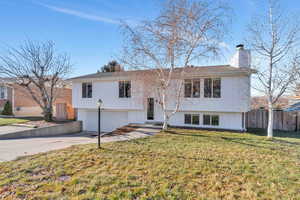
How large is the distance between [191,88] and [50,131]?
1146cm

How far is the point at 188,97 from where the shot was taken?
11523mm

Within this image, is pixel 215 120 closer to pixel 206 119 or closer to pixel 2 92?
pixel 206 119

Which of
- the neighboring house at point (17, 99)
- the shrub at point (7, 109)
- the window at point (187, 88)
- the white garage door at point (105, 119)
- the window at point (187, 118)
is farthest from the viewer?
the neighboring house at point (17, 99)

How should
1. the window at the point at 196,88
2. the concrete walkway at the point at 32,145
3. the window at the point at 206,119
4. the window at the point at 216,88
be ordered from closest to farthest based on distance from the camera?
the concrete walkway at the point at 32,145 < the window at the point at 216,88 < the window at the point at 196,88 < the window at the point at 206,119

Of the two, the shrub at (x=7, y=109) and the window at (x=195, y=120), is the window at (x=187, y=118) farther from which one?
the shrub at (x=7, y=109)

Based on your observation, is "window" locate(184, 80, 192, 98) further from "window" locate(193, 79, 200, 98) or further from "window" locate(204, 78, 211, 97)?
"window" locate(204, 78, 211, 97)

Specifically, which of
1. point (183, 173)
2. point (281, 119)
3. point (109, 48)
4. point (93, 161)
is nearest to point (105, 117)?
point (109, 48)

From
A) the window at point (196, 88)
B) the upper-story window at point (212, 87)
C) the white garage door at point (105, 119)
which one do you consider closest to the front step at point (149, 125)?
the white garage door at point (105, 119)

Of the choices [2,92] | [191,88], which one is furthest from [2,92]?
[191,88]

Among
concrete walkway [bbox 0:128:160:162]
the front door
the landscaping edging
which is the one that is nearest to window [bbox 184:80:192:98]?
the front door

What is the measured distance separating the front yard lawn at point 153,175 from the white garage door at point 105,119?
8.24m

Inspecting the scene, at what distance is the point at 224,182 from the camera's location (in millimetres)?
3619

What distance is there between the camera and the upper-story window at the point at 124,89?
13.0 meters

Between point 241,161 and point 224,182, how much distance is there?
174 centimetres
